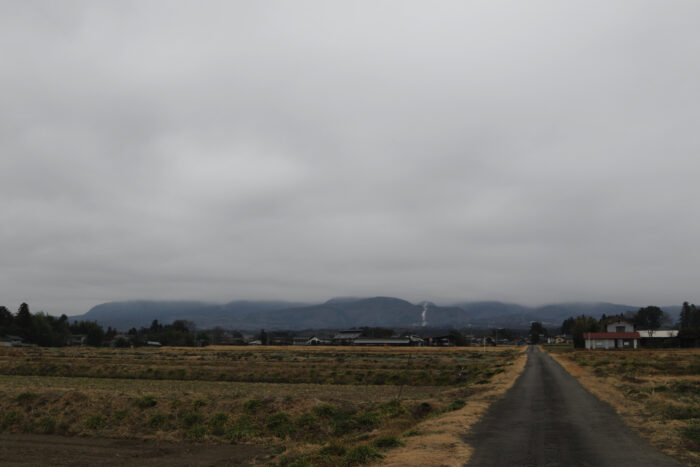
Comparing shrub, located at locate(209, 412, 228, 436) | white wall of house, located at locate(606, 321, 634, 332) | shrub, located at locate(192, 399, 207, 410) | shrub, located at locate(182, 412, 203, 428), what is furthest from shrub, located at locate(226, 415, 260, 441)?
white wall of house, located at locate(606, 321, 634, 332)

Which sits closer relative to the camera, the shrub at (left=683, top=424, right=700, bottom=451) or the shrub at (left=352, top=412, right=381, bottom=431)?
the shrub at (left=683, top=424, right=700, bottom=451)

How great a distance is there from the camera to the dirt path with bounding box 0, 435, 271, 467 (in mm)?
20672

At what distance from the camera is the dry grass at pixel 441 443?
15773 mm

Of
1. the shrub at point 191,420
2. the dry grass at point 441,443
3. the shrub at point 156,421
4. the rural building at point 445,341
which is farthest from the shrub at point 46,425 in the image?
the rural building at point 445,341

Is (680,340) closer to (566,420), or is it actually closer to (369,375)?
(369,375)

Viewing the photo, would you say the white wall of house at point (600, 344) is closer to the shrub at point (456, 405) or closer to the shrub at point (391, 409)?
the shrub at point (456, 405)

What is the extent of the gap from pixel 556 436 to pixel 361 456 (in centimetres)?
835

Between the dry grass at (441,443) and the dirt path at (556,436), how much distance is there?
0.45 meters

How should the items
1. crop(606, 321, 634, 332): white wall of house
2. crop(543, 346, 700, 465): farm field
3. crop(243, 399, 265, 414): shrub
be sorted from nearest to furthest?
1. crop(543, 346, 700, 465): farm field
2. crop(243, 399, 265, 414): shrub
3. crop(606, 321, 634, 332): white wall of house

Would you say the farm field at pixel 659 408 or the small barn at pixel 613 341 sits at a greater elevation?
the farm field at pixel 659 408

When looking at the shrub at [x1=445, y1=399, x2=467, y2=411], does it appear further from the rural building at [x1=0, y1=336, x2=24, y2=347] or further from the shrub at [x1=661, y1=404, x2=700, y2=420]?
the rural building at [x1=0, y1=336, x2=24, y2=347]

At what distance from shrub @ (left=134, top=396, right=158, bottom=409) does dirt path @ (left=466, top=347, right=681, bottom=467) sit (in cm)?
1824

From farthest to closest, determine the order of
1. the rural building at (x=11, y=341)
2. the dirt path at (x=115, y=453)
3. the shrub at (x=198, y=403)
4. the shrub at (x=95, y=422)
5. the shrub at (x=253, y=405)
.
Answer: the rural building at (x=11, y=341)
the shrub at (x=198, y=403)
the shrub at (x=253, y=405)
the shrub at (x=95, y=422)
the dirt path at (x=115, y=453)

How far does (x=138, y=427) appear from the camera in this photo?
26734 mm
